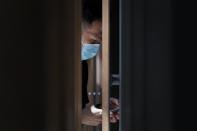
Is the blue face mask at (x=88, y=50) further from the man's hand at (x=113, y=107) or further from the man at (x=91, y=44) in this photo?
the man's hand at (x=113, y=107)

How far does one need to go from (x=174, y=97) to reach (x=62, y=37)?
11.8 inches

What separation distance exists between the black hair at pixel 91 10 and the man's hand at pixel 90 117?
1.09 feet

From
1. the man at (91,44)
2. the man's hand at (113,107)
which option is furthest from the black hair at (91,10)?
the man's hand at (113,107)

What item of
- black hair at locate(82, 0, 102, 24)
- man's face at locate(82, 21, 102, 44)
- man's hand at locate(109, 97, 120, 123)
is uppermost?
black hair at locate(82, 0, 102, 24)

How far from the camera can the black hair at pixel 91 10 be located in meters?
0.81

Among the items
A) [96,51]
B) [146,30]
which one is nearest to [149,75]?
[146,30]

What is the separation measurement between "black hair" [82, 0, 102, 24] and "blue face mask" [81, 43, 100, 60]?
0.10 m

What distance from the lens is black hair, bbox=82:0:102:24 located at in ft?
2.67

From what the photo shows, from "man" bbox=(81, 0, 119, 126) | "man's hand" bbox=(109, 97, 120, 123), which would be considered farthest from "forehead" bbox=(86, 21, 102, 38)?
"man's hand" bbox=(109, 97, 120, 123)

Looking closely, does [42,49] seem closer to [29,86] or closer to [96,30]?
[29,86]

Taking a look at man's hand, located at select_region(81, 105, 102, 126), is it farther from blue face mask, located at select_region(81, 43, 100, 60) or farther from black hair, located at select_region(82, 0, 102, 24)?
black hair, located at select_region(82, 0, 102, 24)

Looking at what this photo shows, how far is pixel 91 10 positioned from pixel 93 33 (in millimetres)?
113

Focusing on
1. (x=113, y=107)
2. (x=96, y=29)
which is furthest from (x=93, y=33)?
(x=113, y=107)

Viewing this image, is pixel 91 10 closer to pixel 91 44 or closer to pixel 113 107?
pixel 91 44
